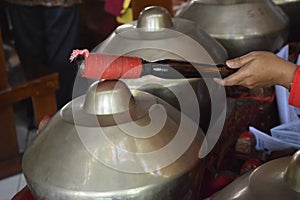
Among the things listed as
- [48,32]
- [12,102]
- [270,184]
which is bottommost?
[12,102]

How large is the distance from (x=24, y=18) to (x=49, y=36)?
0.17 meters

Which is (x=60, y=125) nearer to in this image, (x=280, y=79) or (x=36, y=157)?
(x=36, y=157)

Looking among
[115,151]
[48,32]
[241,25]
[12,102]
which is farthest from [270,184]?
[48,32]

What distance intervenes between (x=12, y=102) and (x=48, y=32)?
66 centimetres

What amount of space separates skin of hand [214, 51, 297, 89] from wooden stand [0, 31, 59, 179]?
135 centimetres

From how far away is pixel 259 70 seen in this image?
0.81 meters

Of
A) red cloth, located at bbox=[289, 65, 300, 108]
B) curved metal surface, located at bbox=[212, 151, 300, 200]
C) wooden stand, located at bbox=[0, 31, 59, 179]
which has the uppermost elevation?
red cloth, located at bbox=[289, 65, 300, 108]

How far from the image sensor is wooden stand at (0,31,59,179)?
1970 millimetres

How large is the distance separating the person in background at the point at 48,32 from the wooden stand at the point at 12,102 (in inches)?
12.8

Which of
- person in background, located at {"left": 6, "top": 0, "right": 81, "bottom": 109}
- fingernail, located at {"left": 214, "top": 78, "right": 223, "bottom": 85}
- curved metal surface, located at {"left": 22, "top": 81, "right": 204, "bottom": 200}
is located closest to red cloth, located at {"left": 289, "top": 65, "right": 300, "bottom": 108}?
fingernail, located at {"left": 214, "top": 78, "right": 223, "bottom": 85}

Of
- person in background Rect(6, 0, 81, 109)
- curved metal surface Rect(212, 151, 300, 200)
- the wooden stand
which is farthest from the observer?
person in background Rect(6, 0, 81, 109)

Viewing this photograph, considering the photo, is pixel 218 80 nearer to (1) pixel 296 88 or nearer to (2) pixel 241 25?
(1) pixel 296 88

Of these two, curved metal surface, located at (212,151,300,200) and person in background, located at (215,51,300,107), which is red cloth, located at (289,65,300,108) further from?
curved metal surface, located at (212,151,300,200)

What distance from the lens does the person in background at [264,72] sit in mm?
801
